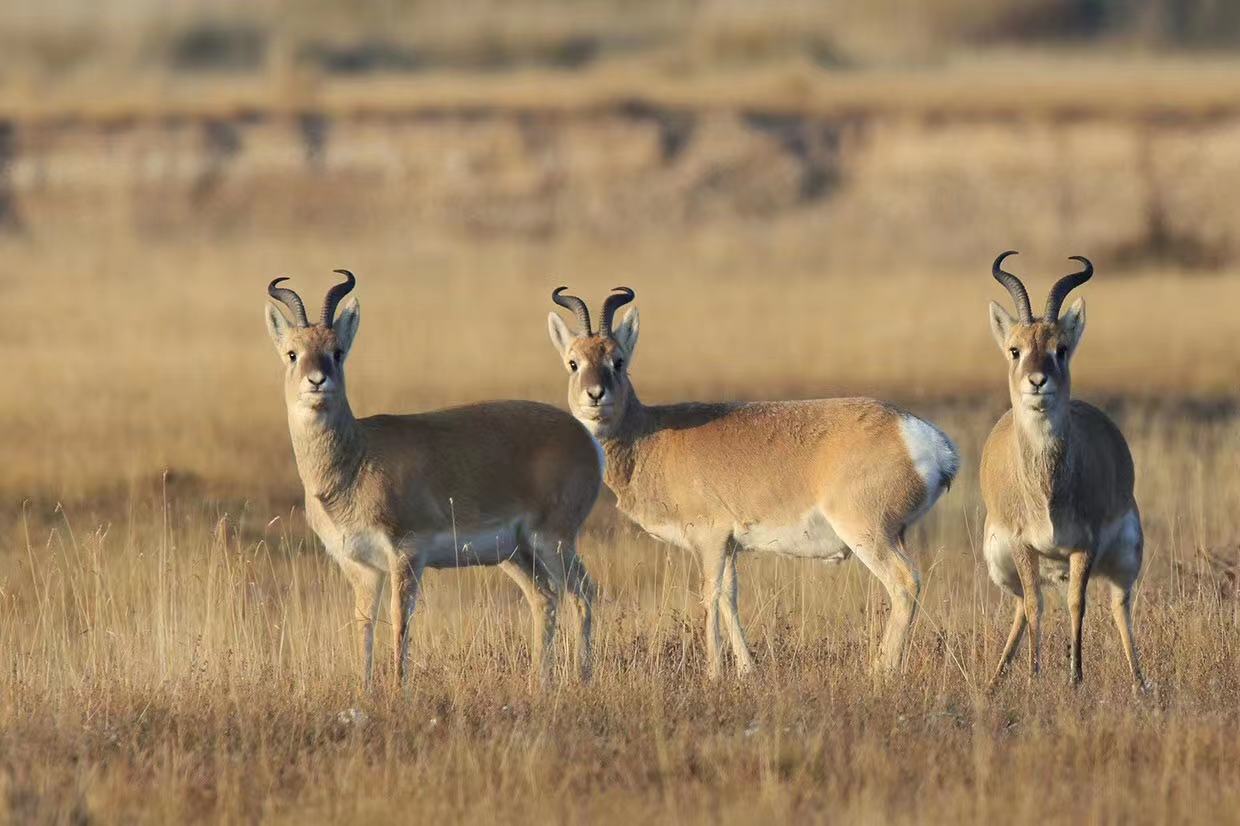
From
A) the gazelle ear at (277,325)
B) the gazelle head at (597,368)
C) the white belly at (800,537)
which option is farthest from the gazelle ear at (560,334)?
the gazelle ear at (277,325)

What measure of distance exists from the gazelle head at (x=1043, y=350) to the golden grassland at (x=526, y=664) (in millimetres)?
1171

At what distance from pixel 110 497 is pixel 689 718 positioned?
973 cm

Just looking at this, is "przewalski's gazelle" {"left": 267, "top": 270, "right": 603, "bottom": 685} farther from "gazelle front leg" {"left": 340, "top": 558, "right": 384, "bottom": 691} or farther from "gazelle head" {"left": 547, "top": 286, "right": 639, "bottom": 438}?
"gazelle head" {"left": 547, "top": 286, "right": 639, "bottom": 438}

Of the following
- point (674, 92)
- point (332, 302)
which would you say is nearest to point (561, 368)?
point (332, 302)

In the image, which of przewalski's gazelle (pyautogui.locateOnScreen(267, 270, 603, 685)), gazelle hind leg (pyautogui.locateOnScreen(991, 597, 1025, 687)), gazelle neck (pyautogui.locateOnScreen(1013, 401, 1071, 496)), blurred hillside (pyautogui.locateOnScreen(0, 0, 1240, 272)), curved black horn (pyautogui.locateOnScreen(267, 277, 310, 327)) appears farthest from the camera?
blurred hillside (pyautogui.locateOnScreen(0, 0, 1240, 272))

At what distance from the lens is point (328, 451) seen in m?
11.4

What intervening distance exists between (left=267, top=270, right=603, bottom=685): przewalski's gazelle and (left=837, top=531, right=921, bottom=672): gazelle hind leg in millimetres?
1605

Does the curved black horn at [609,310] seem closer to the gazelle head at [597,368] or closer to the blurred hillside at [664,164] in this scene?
the gazelle head at [597,368]

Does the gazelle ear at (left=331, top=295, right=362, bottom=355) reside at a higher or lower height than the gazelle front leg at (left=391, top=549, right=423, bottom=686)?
higher

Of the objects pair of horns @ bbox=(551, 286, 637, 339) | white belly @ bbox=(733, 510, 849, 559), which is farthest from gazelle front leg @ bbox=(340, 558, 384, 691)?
pair of horns @ bbox=(551, 286, 637, 339)

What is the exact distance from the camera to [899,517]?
39.2 ft

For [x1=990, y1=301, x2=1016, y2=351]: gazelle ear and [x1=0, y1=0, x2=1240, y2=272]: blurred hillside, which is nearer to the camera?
[x1=990, y1=301, x2=1016, y2=351]: gazelle ear

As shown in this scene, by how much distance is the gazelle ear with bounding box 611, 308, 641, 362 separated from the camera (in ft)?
43.9

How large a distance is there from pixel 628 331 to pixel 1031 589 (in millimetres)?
3508
